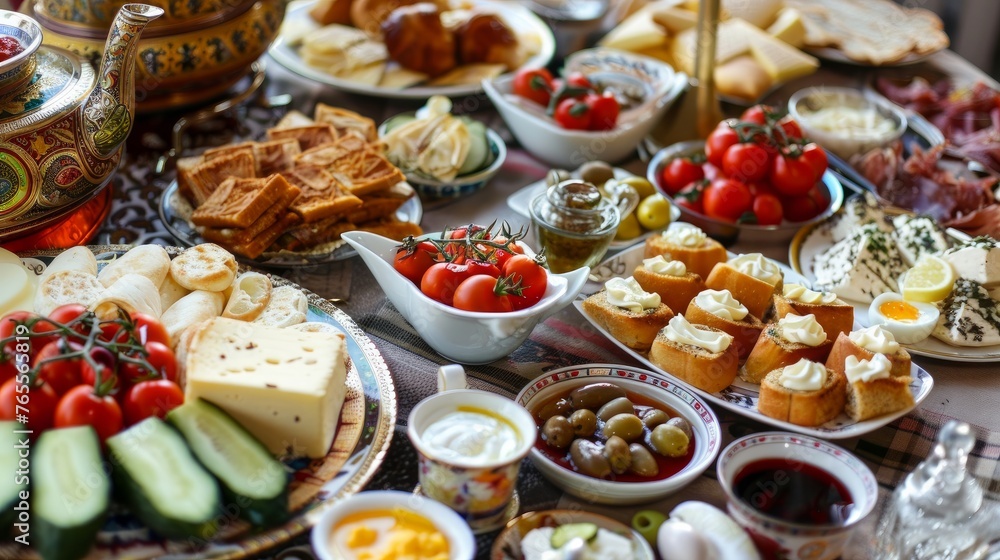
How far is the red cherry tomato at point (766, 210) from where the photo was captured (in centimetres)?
230

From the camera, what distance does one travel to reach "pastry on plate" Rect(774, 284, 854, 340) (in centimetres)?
182

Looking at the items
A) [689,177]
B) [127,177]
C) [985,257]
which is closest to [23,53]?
[127,177]

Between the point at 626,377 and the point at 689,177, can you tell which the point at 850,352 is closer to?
the point at 626,377

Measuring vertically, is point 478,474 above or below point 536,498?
above

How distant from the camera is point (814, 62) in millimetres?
3068

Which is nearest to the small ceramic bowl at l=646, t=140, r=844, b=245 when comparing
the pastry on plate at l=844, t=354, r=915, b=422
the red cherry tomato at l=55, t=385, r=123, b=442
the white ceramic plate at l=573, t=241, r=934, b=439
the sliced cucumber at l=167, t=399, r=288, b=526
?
the white ceramic plate at l=573, t=241, r=934, b=439

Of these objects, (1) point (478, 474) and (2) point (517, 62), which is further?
(2) point (517, 62)

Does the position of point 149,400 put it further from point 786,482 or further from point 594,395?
point 786,482

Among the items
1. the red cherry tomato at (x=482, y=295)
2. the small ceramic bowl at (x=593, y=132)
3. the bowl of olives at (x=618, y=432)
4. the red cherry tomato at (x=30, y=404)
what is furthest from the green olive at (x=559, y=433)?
the small ceramic bowl at (x=593, y=132)

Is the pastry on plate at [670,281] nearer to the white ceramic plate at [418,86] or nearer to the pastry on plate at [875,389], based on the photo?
the pastry on plate at [875,389]

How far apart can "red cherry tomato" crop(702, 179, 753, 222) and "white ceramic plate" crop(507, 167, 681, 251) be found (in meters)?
0.10

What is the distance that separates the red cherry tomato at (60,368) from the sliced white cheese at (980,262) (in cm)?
188

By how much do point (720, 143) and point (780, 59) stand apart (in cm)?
85

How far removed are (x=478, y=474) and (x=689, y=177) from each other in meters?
1.40
